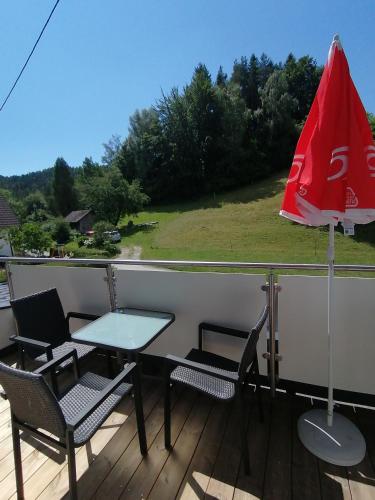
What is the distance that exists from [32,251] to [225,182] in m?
22.1

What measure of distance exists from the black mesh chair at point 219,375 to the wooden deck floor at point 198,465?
0.37 feet

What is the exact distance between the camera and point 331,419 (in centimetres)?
177

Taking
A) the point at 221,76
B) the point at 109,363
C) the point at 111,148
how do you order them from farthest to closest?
the point at 111,148 < the point at 221,76 < the point at 109,363

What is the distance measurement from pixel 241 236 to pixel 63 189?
123 feet

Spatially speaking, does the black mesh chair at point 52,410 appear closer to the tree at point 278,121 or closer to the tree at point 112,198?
the tree at point 112,198

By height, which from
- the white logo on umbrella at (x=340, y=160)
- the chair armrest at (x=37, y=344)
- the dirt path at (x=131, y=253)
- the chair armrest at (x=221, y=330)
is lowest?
the dirt path at (x=131, y=253)

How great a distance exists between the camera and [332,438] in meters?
1.69

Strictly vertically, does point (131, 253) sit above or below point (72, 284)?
below

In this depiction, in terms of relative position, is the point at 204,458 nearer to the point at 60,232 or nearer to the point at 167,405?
the point at 167,405

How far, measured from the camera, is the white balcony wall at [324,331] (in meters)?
1.83

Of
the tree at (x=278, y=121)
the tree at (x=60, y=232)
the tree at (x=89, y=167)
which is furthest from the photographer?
the tree at (x=89, y=167)

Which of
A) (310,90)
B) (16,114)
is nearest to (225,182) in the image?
(310,90)

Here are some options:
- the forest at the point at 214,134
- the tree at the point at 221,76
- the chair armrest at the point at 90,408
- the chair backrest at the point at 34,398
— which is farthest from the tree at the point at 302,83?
the chair backrest at the point at 34,398

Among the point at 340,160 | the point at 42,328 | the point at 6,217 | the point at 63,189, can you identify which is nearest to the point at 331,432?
the point at 340,160
